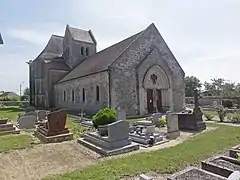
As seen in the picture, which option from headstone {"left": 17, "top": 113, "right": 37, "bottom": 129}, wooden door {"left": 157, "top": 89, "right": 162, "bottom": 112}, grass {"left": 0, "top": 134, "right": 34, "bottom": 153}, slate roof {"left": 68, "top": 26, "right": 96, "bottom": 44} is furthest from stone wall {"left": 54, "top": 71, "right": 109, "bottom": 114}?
slate roof {"left": 68, "top": 26, "right": 96, "bottom": 44}

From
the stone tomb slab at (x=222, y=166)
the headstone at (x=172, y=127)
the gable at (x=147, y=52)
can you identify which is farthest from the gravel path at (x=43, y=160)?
the gable at (x=147, y=52)

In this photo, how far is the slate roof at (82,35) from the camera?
3897 cm

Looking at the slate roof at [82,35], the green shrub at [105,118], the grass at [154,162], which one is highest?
the slate roof at [82,35]

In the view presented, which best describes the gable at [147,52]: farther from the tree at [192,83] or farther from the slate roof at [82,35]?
the tree at [192,83]

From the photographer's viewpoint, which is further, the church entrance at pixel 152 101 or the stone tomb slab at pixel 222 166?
the church entrance at pixel 152 101

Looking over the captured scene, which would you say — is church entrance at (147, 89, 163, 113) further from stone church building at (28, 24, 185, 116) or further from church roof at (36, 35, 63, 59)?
church roof at (36, 35, 63, 59)

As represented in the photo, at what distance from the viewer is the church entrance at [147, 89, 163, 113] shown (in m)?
22.8

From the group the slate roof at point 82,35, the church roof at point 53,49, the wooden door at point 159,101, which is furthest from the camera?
the church roof at point 53,49

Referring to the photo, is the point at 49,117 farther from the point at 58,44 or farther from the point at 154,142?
the point at 58,44

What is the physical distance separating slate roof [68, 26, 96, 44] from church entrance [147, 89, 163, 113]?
21.2 m

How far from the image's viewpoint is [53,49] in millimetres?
42656

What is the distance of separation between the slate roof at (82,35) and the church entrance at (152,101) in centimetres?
2123

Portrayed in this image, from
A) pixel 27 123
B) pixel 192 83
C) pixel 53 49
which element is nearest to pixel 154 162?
pixel 27 123

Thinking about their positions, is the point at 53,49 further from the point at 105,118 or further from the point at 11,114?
the point at 105,118
